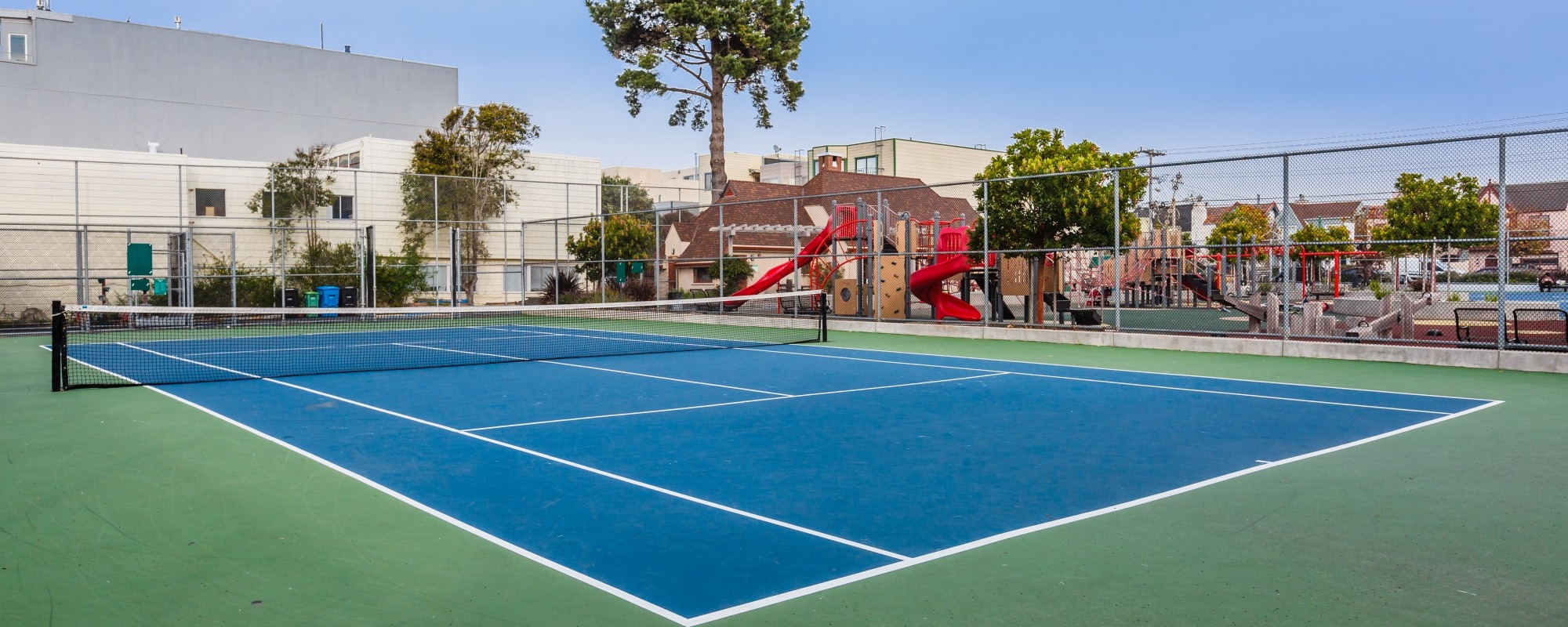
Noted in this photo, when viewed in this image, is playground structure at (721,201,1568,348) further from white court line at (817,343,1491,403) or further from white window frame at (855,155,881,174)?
white window frame at (855,155,881,174)

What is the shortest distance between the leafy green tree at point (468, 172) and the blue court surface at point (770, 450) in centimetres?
2386

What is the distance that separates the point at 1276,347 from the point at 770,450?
10.3 m

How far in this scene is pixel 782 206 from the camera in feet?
134

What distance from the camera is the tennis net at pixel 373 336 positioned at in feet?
42.7

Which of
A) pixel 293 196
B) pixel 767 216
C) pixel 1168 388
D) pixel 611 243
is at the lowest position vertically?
pixel 1168 388

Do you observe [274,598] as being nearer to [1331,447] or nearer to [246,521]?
[246,521]

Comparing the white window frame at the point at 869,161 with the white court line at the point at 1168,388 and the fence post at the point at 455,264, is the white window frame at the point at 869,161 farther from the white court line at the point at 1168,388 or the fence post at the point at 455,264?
the white court line at the point at 1168,388

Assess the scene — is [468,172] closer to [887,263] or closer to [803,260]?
[803,260]

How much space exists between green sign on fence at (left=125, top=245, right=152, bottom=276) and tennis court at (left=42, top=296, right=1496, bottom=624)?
1093cm

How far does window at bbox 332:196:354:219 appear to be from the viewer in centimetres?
3609

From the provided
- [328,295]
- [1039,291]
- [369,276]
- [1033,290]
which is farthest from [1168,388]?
[369,276]

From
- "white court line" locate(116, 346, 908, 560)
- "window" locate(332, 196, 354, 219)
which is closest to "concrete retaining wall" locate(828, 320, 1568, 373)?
"white court line" locate(116, 346, 908, 560)

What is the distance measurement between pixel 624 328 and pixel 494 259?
655 inches

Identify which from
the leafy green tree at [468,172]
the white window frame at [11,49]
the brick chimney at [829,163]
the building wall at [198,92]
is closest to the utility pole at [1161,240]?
the brick chimney at [829,163]
